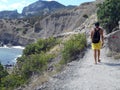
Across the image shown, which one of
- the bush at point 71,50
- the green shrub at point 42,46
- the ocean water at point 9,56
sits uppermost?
the bush at point 71,50

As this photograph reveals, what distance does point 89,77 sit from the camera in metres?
18.9

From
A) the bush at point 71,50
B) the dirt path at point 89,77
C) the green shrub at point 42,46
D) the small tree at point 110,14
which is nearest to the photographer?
the dirt path at point 89,77

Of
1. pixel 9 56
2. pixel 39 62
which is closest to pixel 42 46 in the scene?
pixel 39 62

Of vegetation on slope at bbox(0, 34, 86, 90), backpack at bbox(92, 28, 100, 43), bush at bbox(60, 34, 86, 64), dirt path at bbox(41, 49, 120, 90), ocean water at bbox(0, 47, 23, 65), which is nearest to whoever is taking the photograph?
dirt path at bbox(41, 49, 120, 90)

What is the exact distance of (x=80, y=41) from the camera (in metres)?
28.9

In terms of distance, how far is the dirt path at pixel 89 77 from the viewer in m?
17.3

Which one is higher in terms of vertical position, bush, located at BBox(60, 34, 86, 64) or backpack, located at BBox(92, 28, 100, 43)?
backpack, located at BBox(92, 28, 100, 43)

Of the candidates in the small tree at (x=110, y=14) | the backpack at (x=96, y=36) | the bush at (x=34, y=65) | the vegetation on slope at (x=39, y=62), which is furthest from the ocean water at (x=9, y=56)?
the backpack at (x=96, y=36)

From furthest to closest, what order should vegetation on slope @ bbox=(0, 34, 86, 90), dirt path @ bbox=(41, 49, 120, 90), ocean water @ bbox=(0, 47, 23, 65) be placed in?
ocean water @ bbox=(0, 47, 23, 65)
vegetation on slope @ bbox=(0, 34, 86, 90)
dirt path @ bbox=(41, 49, 120, 90)

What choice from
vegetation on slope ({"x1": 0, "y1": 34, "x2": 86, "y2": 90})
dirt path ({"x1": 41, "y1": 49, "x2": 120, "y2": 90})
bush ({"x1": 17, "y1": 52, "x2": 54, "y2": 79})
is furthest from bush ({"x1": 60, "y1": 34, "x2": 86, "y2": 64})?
dirt path ({"x1": 41, "y1": 49, "x2": 120, "y2": 90})

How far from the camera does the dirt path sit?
56.7 ft

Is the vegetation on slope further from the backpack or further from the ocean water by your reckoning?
the ocean water

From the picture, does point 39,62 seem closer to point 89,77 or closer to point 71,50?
point 71,50

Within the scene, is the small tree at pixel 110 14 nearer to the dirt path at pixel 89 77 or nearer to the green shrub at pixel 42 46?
the green shrub at pixel 42 46
